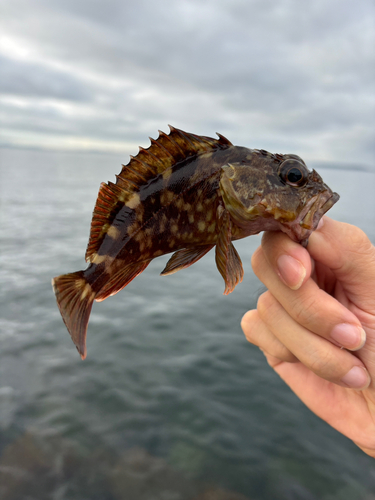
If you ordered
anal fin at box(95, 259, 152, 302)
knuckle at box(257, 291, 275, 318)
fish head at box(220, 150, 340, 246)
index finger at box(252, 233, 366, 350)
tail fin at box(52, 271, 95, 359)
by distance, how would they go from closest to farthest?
tail fin at box(52, 271, 95, 359), fish head at box(220, 150, 340, 246), anal fin at box(95, 259, 152, 302), index finger at box(252, 233, 366, 350), knuckle at box(257, 291, 275, 318)

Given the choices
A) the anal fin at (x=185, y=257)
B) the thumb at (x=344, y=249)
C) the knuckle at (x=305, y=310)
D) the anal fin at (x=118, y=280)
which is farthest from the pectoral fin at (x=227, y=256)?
the knuckle at (x=305, y=310)

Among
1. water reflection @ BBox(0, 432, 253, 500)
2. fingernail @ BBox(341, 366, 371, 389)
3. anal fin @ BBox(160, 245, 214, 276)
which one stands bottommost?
water reflection @ BBox(0, 432, 253, 500)

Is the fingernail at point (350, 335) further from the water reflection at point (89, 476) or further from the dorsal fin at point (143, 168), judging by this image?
the water reflection at point (89, 476)

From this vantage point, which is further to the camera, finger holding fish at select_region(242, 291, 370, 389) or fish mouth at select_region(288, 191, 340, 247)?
finger holding fish at select_region(242, 291, 370, 389)

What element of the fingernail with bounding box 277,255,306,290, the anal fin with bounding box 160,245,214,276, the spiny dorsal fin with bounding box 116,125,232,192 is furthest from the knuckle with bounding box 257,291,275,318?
the spiny dorsal fin with bounding box 116,125,232,192

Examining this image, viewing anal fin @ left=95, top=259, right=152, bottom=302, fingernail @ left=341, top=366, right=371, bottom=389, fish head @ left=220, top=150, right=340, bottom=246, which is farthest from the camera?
fingernail @ left=341, top=366, right=371, bottom=389

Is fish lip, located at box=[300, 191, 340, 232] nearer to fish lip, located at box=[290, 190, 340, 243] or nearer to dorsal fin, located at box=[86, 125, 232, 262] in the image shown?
fish lip, located at box=[290, 190, 340, 243]

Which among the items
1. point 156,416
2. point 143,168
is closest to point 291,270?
point 143,168
